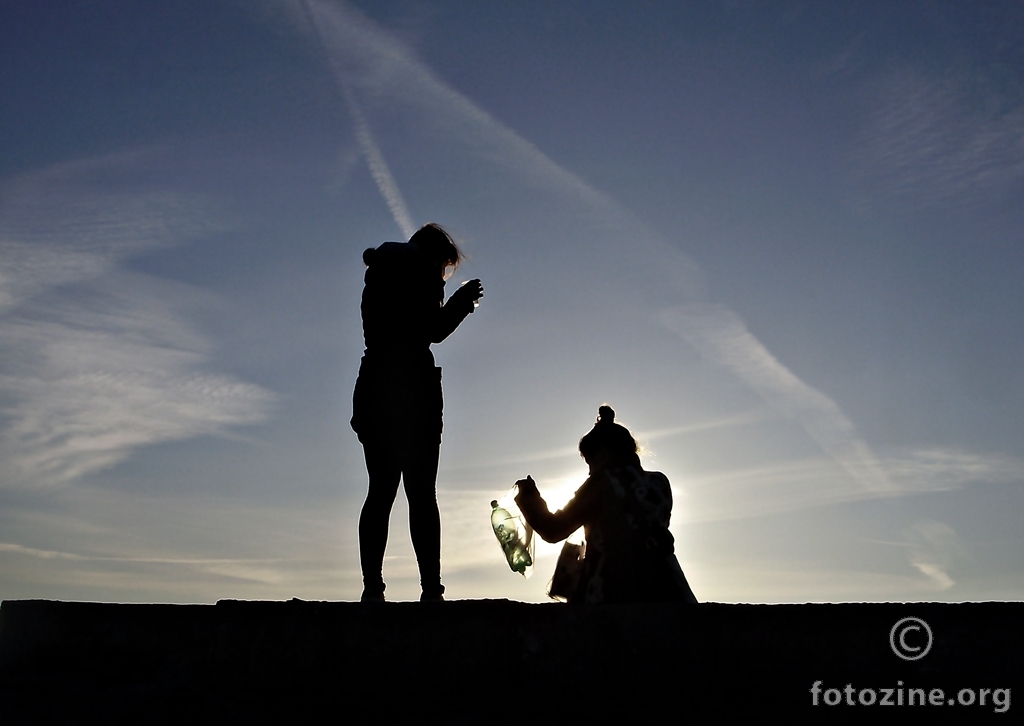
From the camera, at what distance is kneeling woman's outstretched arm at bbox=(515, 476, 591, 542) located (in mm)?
4949

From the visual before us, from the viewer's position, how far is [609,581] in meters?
4.77

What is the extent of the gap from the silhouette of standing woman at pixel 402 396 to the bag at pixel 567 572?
66cm

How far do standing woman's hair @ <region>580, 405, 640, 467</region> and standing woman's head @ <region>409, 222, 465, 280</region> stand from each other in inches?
52.3

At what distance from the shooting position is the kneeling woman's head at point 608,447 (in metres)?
5.03

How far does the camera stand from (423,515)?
5332 millimetres

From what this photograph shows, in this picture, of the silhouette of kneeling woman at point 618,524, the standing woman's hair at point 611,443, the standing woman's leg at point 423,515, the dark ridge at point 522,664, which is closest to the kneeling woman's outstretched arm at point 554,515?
the silhouette of kneeling woman at point 618,524

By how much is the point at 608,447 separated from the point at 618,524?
0.42 meters

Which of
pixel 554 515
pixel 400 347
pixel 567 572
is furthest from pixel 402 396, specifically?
pixel 567 572

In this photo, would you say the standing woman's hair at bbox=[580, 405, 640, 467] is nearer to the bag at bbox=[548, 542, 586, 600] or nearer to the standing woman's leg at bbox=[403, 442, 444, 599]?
the bag at bbox=[548, 542, 586, 600]

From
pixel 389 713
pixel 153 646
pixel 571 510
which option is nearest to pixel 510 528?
pixel 571 510

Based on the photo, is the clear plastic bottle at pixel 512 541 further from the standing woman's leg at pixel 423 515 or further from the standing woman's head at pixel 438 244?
the standing woman's head at pixel 438 244

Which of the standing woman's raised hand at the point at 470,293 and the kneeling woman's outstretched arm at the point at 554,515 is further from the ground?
the standing woman's raised hand at the point at 470,293

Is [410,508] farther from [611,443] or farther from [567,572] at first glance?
[611,443]

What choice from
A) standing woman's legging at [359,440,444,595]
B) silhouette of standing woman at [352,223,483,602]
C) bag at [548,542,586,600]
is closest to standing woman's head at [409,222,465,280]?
silhouette of standing woman at [352,223,483,602]
